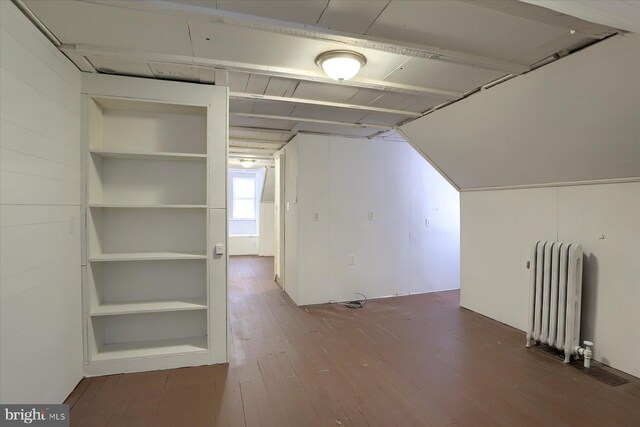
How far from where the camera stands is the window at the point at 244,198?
8.76m

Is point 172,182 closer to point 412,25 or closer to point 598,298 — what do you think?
point 412,25

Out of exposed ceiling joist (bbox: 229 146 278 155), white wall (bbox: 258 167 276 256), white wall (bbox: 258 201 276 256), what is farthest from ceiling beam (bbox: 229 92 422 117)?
white wall (bbox: 258 201 276 256)

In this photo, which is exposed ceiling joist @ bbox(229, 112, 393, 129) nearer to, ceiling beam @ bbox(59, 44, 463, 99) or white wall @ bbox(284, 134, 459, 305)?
white wall @ bbox(284, 134, 459, 305)

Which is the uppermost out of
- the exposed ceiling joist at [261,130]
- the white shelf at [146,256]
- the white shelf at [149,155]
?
the exposed ceiling joist at [261,130]

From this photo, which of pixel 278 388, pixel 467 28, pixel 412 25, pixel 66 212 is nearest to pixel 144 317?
pixel 66 212

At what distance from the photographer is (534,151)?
2.66m

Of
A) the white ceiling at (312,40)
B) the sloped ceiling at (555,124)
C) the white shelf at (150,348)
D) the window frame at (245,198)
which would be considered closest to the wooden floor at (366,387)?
the white shelf at (150,348)

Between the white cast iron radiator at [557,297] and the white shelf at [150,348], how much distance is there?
2874 mm

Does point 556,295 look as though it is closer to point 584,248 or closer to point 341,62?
point 584,248

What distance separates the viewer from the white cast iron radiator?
99.9 inches

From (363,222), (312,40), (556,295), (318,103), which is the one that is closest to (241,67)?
(312,40)

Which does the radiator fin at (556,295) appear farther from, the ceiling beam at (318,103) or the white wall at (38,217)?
the white wall at (38,217)

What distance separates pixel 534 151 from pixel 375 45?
1.73 meters

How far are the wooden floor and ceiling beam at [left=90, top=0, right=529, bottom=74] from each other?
2198 millimetres
